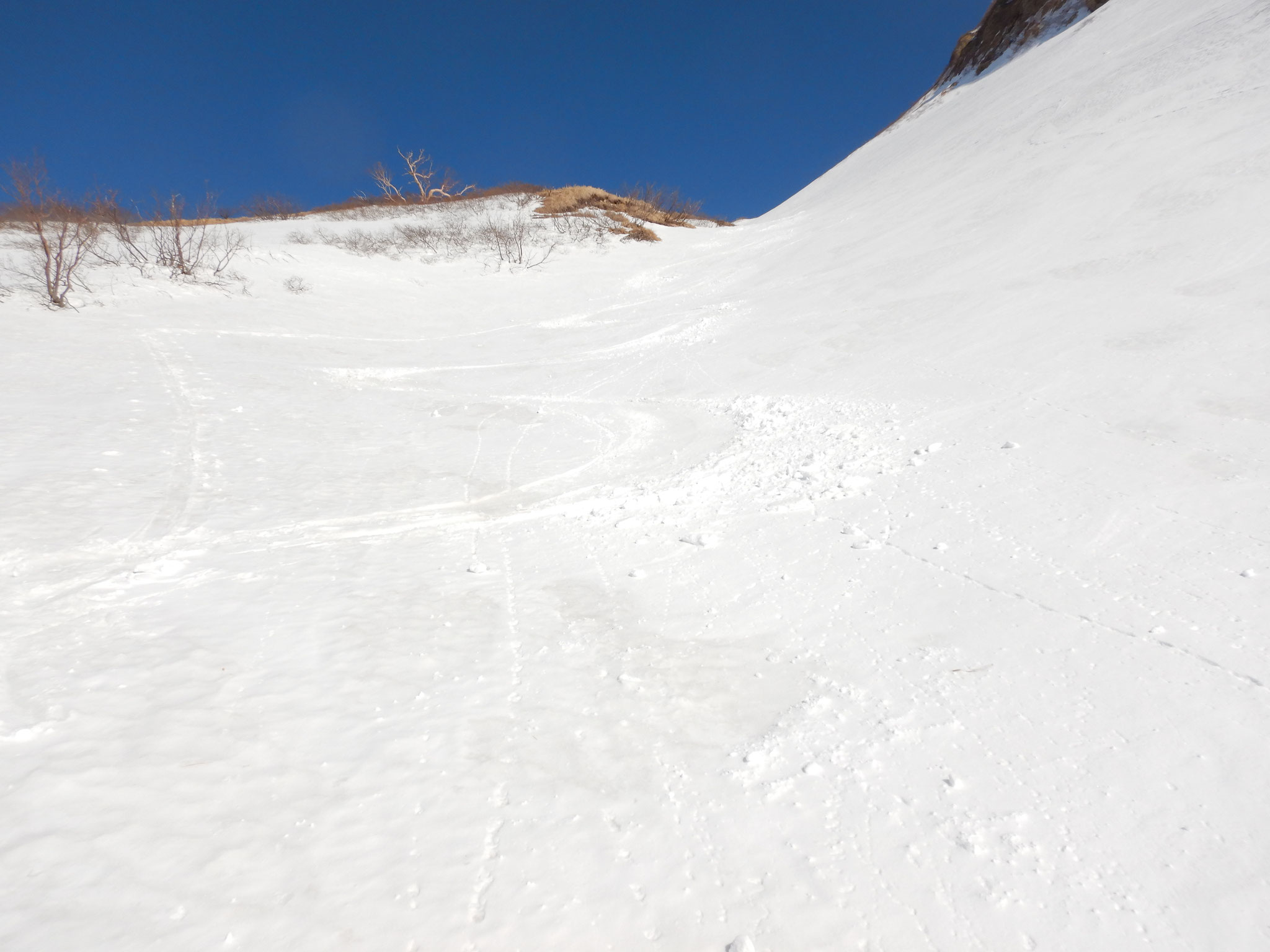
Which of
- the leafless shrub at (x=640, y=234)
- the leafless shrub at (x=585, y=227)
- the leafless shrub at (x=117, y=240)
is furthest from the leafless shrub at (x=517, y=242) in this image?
the leafless shrub at (x=117, y=240)

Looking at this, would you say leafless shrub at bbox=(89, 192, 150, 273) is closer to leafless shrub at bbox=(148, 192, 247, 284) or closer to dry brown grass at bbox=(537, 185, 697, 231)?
leafless shrub at bbox=(148, 192, 247, 284)

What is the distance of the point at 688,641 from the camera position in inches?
129

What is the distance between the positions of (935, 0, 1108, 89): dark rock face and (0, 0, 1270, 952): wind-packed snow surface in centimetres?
2256

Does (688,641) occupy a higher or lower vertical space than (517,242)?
lower

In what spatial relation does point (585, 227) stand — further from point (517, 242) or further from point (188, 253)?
point (188, 253)

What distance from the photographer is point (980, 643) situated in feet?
10.0

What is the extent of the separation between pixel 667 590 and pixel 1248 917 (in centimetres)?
264

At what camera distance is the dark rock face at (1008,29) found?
24156mm

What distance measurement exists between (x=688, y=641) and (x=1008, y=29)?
117 ft

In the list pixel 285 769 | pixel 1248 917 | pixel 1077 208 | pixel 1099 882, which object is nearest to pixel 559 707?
pixel 285 769

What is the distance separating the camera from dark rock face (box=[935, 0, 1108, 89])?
24156mm

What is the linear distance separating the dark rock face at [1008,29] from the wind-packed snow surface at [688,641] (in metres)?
22.6

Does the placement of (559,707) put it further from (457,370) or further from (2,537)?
(457,370)

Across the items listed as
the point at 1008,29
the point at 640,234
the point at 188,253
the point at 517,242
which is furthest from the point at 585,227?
the point at 1008,29
